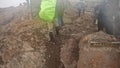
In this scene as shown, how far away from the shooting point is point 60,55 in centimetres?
689

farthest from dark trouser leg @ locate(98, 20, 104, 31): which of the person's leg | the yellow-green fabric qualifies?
the yellow-green fabric

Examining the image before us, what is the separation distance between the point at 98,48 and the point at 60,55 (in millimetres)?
1678

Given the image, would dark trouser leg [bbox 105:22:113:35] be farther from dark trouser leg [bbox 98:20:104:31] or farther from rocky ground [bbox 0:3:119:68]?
rocky ground [bbox 0:3:119:68]

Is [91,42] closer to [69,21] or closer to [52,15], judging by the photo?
[52,15]

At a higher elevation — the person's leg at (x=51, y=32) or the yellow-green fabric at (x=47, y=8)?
the yellow-green fabric at (x=47, y=8)

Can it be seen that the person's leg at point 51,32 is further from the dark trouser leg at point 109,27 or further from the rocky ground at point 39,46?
the dark trouser leg at point 109,27

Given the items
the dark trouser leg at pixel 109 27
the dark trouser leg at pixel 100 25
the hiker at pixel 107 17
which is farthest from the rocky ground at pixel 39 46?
the dark trouser leg at pixel 109 27

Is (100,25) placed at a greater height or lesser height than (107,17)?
lesser

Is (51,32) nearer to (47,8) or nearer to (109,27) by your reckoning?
(47,8)

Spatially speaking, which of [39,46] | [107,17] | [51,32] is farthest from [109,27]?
[39,46]

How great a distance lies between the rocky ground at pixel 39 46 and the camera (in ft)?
21.8

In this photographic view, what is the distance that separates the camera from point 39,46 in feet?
24.2

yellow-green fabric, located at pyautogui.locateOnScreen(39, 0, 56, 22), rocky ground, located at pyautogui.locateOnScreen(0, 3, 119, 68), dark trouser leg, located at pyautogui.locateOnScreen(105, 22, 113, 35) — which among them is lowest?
rocky ground, located at pyautogui.locateOnScreen(0, 3, 119, 68)

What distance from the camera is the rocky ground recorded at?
6648mm
